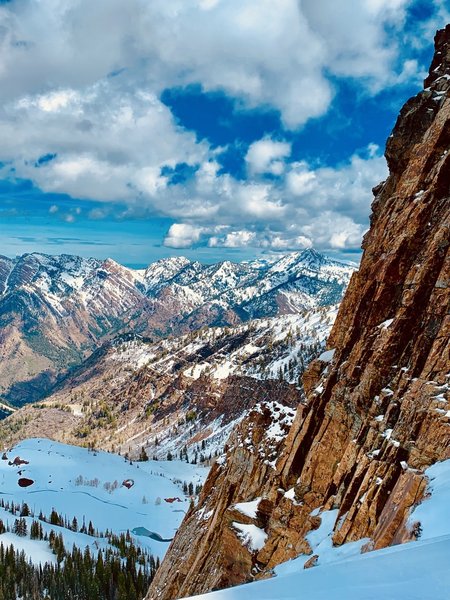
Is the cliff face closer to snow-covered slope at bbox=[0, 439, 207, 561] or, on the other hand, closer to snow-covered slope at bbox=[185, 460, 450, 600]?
snow-covered slope at bbox=[185, 460, 450, 600]

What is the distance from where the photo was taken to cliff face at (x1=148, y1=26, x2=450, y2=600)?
2225cm

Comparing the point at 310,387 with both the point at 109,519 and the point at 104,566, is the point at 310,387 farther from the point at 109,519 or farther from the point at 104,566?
the point at 109,519

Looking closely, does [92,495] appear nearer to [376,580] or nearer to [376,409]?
[376,409]

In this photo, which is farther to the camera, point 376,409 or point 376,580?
point 376,409

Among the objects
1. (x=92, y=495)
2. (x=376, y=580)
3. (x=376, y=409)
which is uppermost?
(x=376, y=580)

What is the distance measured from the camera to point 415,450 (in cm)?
2156

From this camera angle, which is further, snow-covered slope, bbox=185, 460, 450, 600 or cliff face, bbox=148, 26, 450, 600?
cliff face, bbox=148, 26, 450, 600

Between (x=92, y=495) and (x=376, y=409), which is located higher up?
(x=376, y=409)

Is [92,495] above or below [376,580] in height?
below

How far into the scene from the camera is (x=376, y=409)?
90.1 ft

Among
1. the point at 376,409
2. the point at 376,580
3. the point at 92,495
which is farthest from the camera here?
the point at 92,495

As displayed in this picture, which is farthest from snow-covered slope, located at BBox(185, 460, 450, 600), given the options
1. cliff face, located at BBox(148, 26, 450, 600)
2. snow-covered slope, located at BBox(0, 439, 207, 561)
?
snow-covered slope, located at BBox(0, 439, 207, 561)

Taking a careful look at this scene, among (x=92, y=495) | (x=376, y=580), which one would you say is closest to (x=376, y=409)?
(x=376, y=580)

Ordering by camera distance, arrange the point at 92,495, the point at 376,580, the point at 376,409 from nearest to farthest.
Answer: the point at 376,580, the point at 376,409, the point at 92,495
